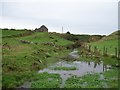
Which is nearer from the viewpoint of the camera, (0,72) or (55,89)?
(55,89)

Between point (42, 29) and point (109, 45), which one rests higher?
point (42, 29)

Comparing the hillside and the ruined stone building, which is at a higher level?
the ruined stone building

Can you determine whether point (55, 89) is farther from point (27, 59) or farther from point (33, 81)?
point (27, 59)

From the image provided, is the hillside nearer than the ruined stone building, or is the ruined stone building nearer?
the hillside

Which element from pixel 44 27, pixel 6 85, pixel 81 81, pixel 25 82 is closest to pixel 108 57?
pixel 81 81

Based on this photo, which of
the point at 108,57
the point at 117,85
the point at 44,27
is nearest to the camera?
the point at 117,85

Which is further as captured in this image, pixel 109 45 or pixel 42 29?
pixel 42 29

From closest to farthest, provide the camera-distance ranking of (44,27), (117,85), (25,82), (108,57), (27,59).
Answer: (117,85) → (25,82) → (27,59) → (108,57) → (44,27)

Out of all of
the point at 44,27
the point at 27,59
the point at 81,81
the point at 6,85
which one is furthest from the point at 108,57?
the point at 44,27

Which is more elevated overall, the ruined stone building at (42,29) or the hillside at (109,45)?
the ruined stone building at (42,29)

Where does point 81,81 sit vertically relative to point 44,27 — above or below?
below

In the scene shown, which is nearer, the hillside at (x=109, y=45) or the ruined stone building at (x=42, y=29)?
the hillside at (x=109, y=45)

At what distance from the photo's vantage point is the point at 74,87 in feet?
89.2

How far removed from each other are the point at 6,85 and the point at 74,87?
730cm
